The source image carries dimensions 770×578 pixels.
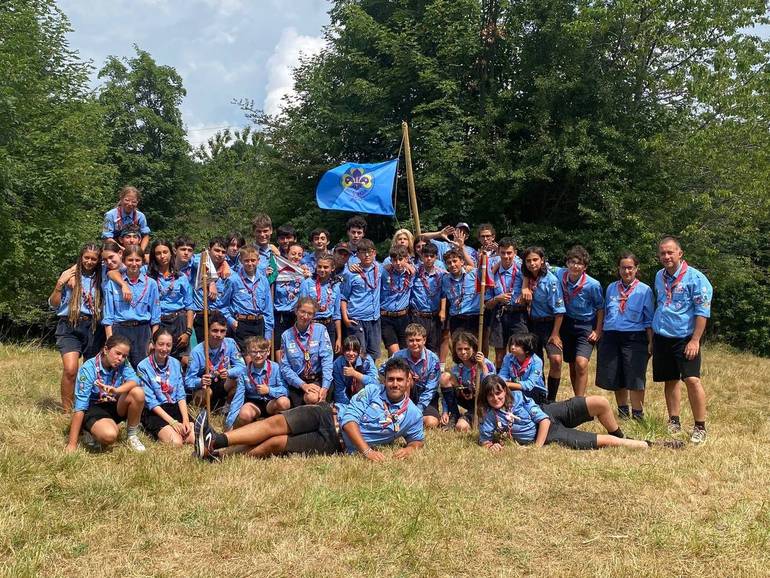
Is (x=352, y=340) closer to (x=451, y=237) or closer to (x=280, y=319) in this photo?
(x=280, y=319)

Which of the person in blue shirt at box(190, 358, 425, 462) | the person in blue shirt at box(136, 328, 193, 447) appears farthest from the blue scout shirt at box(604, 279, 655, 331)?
the person in blue shirt at box(136, 328, 193, 447)

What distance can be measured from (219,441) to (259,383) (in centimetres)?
146

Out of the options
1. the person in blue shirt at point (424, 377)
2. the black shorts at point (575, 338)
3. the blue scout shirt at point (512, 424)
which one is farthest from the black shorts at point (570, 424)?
the black shorts at point (575, 338)

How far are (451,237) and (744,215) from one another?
12.9 metres

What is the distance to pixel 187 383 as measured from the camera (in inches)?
284

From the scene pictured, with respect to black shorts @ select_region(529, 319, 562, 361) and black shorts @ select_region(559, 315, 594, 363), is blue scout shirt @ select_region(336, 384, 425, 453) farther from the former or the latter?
black shorts @ select_region(559, 315, 594, 363)

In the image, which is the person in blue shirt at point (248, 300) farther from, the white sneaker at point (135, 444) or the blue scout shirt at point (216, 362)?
the white sneaker at point (135, 444)

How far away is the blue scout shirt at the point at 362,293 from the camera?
8.66m

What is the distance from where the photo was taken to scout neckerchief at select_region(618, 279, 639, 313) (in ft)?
25.7

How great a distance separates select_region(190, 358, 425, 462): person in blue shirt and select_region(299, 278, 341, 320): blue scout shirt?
6.99 ft

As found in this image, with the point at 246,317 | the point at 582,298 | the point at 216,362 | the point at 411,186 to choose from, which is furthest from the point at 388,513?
the point at 411,186

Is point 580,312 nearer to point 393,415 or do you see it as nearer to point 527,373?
point 527,373

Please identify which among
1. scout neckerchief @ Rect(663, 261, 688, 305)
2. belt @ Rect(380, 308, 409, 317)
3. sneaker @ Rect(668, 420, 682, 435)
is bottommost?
sneaker @ Rect(668, 420, 682, 435)

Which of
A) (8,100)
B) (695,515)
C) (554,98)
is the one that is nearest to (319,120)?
(554,98)
